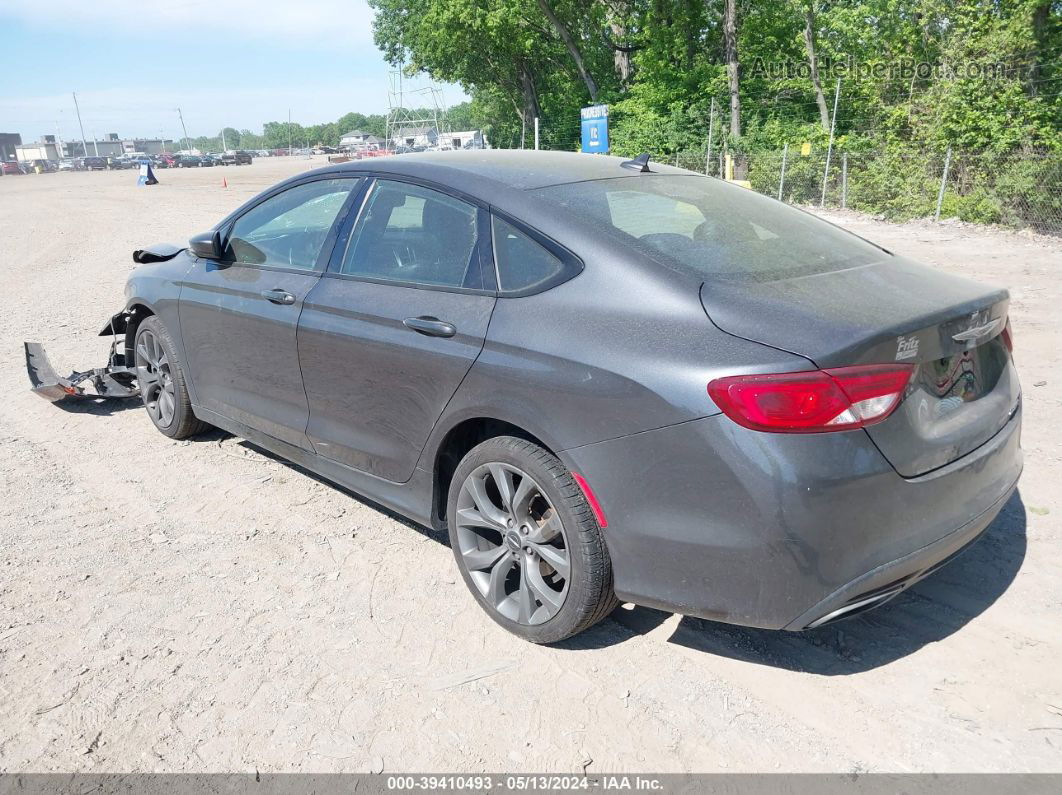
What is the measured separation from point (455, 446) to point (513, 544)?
482 millimetres

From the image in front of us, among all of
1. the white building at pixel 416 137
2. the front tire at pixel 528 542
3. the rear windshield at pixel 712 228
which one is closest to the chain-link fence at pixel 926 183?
the rear windshield at pixel 712 228

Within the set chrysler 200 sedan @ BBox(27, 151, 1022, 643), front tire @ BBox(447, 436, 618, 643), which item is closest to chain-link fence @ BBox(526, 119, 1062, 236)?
chrysler 200 sedan @ BBox(27, 151, 1022, 643)

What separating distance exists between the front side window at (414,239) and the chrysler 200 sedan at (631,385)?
0.04ft

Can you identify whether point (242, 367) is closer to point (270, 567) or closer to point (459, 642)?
point (270, 567)

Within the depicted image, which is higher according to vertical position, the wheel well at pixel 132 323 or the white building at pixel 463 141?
the wheel well at pixel 132 323

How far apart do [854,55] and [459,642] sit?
103ft

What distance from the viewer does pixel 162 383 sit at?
5.12 metres

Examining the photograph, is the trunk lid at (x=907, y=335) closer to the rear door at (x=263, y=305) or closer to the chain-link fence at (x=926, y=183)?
the rear door at (x=263, y=305)

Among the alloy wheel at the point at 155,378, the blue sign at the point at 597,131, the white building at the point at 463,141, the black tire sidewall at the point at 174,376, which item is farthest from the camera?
the white building at the point at 463,141

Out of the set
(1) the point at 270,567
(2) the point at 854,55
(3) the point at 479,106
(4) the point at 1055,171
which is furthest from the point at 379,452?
(3) the point at 479,106

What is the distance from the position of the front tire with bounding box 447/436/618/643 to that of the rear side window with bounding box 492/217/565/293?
1.81 ft

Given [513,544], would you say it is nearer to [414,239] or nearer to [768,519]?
[768,519]

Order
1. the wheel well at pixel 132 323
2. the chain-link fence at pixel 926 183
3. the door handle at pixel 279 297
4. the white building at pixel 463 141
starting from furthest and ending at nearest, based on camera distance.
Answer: the white building at pixel 463 141
the chain-link fence at pixel 926 183
the wheel well at pixel 132 323
the door handle at pixel 279 297

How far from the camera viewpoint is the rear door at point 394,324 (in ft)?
10.2
